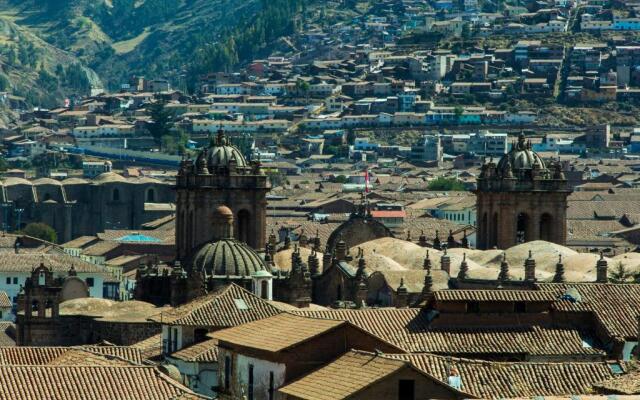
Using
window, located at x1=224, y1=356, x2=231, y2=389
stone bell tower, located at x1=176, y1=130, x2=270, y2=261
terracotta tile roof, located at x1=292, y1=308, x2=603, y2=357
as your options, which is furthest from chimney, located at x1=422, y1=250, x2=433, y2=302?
window, located at x1=224, y1=356, x2=231, y2=389

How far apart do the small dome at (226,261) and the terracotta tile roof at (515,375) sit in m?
42.5

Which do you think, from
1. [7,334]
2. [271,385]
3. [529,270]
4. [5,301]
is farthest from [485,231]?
[271,385]

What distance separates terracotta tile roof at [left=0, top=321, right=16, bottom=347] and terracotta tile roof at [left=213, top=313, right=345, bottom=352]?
156 ft

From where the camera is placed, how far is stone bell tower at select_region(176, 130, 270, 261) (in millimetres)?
126875

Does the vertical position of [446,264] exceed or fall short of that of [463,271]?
it falls short

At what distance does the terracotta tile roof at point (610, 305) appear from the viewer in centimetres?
6894

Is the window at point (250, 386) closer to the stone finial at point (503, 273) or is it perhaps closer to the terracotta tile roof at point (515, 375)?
the terracotta tile roof at point (515, 375)

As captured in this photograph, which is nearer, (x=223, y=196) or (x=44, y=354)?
(x=44, y=354)

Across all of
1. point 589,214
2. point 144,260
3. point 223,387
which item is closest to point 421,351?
point 223,387

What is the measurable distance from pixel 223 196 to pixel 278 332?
66.9 meters

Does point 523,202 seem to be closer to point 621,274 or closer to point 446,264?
point 446,264

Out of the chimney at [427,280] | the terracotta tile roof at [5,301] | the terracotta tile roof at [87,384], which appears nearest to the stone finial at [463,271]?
the chimney at [427,280]

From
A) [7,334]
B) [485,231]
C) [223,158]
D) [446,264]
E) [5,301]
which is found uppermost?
[223,158]

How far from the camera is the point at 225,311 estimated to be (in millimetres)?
76750
